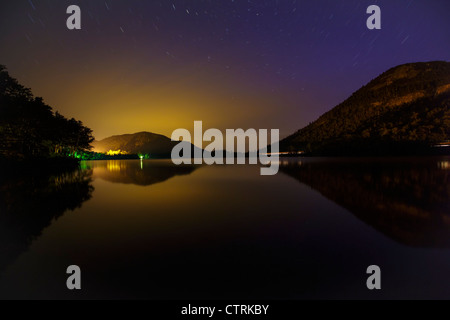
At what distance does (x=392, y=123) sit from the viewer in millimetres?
136875

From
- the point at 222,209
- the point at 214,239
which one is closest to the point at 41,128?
the point at 222,209

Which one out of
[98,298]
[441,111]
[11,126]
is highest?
[441,111]

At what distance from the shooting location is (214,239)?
6633 millimetres

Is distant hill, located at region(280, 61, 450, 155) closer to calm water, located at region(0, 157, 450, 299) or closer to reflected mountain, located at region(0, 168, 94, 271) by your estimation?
calm water, located at region(0, 157, 450, 299)

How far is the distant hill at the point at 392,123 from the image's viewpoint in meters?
113

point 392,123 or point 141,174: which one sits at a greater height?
point 392,123

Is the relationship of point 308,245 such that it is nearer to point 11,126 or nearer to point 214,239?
point 214,239

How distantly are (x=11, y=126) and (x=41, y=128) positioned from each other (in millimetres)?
8530

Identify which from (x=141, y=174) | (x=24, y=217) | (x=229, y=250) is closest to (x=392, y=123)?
(x=141, y=174)

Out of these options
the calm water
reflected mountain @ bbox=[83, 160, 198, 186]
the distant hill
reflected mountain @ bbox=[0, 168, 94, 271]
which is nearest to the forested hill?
reflected mountain @ bbox=[83, 160, 198, 186]

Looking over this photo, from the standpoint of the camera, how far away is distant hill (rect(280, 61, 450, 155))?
11269 centimetres

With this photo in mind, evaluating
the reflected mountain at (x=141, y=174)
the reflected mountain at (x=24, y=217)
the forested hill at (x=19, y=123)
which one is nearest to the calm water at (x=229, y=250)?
the reflected mountain at (x=24, y=217)

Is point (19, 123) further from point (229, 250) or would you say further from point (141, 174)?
point (229, 250)

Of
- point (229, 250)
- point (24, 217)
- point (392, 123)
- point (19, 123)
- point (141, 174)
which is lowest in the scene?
point (229, 250)
